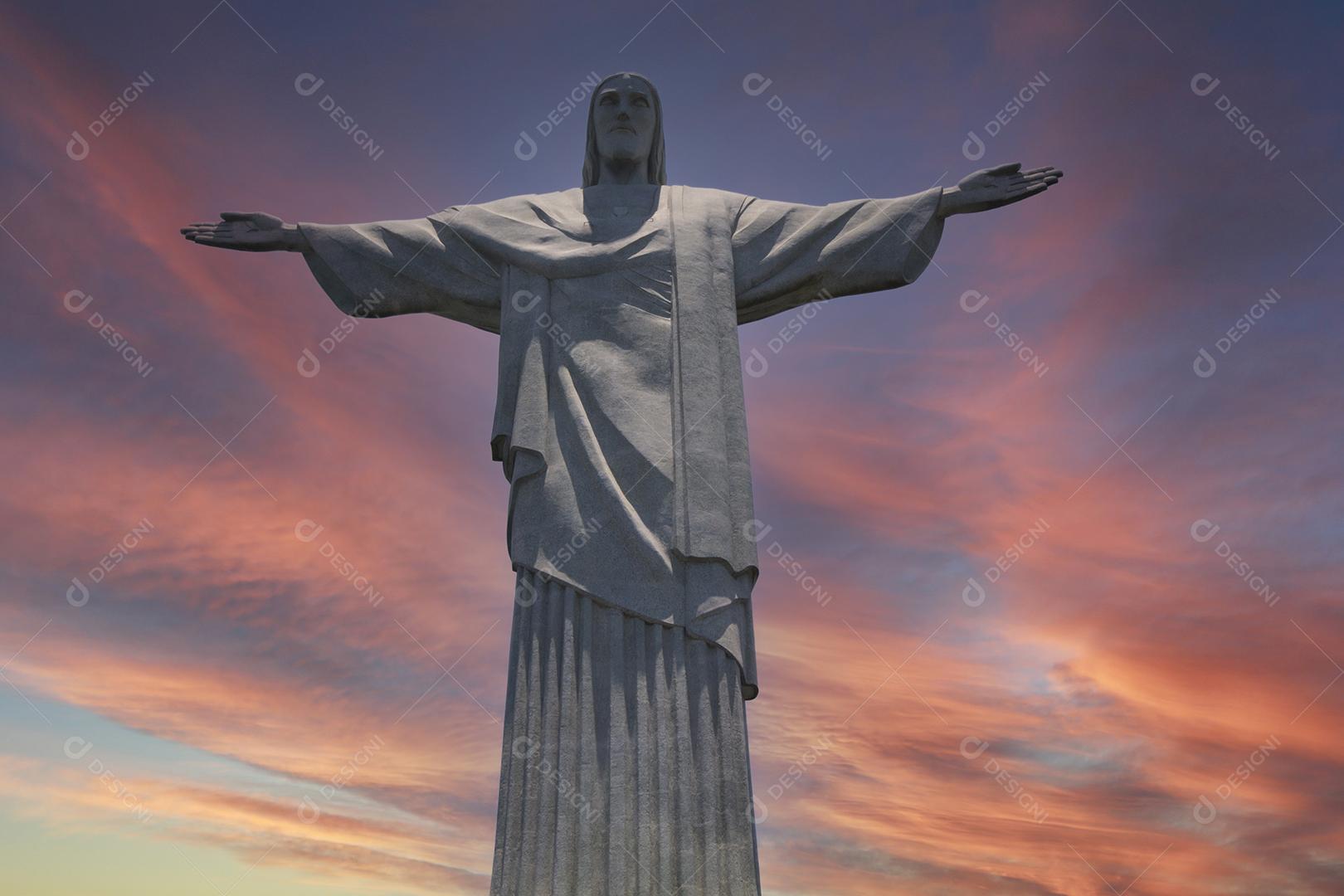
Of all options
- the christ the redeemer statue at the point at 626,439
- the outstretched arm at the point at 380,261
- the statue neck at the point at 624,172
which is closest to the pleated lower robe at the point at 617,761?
the christ the redeemer statue at the point at 626,439

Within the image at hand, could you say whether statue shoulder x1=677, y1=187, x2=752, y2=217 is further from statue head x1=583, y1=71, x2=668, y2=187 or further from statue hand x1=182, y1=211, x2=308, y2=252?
statue hand x1=182, y1=211, x2=308, y2=252

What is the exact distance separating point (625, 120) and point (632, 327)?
270 cm

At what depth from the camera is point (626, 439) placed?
1143 cm

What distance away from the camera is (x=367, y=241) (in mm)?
12922

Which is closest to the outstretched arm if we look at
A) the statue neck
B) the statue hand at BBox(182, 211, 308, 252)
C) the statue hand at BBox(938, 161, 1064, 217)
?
the statue hand at BBox(182, 211, 308, 252)

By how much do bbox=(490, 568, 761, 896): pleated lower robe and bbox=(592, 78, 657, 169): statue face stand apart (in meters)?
4.89

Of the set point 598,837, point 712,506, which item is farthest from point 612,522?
point 598,837

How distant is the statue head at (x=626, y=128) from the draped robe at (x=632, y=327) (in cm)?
43

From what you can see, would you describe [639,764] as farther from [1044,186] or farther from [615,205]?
[1044,186]

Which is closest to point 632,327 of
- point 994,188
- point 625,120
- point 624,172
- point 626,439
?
point 626,439

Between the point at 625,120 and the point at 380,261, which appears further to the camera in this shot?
the point at 625,120

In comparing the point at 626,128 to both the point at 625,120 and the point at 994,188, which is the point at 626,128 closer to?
the point at 625,120

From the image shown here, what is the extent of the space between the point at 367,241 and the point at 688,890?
7.22 m

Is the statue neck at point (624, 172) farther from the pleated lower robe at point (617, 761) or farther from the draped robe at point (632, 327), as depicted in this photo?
the pleated lower robe at point (617, 761)
